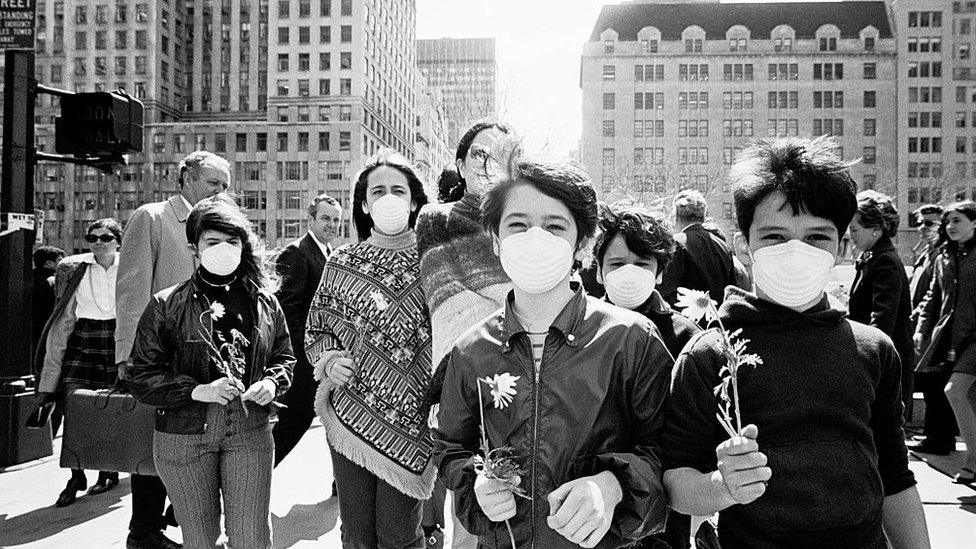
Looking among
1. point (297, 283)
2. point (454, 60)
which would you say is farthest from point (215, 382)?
point (454, 60)

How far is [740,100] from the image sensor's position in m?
81.1

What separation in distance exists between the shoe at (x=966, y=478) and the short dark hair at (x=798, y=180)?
4.71 m

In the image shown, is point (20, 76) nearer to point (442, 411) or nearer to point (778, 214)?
point (442, 411)

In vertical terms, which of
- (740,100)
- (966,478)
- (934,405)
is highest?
(740,100)

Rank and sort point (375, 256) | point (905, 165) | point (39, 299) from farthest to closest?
point (905, 165)
point (39, 299)
point (375, 256)

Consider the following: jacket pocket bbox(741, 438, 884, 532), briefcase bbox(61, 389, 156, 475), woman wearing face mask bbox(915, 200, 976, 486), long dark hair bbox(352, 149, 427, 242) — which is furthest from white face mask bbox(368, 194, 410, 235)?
woman wearing face mask bbox(915, 200, 976, 486)

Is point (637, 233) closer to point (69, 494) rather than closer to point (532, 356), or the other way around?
point (532, 356)

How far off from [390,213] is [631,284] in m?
1.11

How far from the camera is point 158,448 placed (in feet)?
10.6

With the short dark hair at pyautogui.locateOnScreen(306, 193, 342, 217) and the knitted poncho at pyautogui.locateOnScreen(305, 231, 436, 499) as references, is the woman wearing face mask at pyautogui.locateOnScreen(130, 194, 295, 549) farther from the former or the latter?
the short dark hair at pyautogui.locateOnScreen(306, 193, 342, 217)

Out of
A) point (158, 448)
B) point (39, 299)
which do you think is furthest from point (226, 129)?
point (158, 448)

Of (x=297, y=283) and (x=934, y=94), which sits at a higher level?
(x=934, y=94)

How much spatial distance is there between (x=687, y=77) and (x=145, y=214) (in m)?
83.2

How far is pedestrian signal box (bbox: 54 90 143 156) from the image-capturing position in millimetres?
6461
